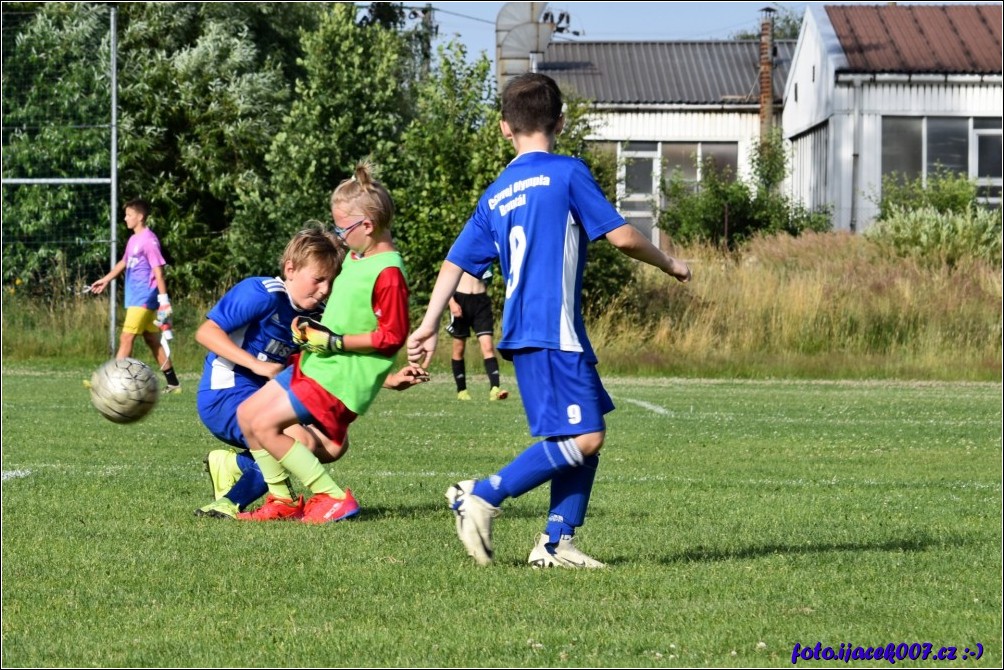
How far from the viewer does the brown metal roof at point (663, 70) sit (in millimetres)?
43625

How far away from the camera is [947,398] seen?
53.7 ft

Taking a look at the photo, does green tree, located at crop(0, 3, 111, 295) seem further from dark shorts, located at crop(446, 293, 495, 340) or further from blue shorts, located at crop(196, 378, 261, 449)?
blue shorts, located at crop(196, 378, 261, 449)

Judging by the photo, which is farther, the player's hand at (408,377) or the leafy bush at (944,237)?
the leafy bush at (944,237)

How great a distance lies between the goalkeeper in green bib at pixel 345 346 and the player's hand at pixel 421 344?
60cm

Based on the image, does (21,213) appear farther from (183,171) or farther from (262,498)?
(262,498)

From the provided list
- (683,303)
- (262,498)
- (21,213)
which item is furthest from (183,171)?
(262,498)

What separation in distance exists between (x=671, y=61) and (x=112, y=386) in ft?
131

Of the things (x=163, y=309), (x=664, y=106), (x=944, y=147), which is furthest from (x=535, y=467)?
(x=664, y=106)

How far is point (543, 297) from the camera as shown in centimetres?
560

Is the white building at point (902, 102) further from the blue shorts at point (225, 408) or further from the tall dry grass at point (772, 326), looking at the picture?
the blue shorts at point (225, 408)

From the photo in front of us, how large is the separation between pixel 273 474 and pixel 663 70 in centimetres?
3938

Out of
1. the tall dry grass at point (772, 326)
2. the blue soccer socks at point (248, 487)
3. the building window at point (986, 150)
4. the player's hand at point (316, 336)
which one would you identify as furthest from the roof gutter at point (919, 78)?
the player's hand at point (316, 336)

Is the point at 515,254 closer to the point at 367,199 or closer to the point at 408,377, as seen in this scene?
the point at 408,377

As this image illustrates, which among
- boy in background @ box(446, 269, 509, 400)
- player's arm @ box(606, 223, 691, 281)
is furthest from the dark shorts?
player's arm @ box(606, 223, 691, 281)
